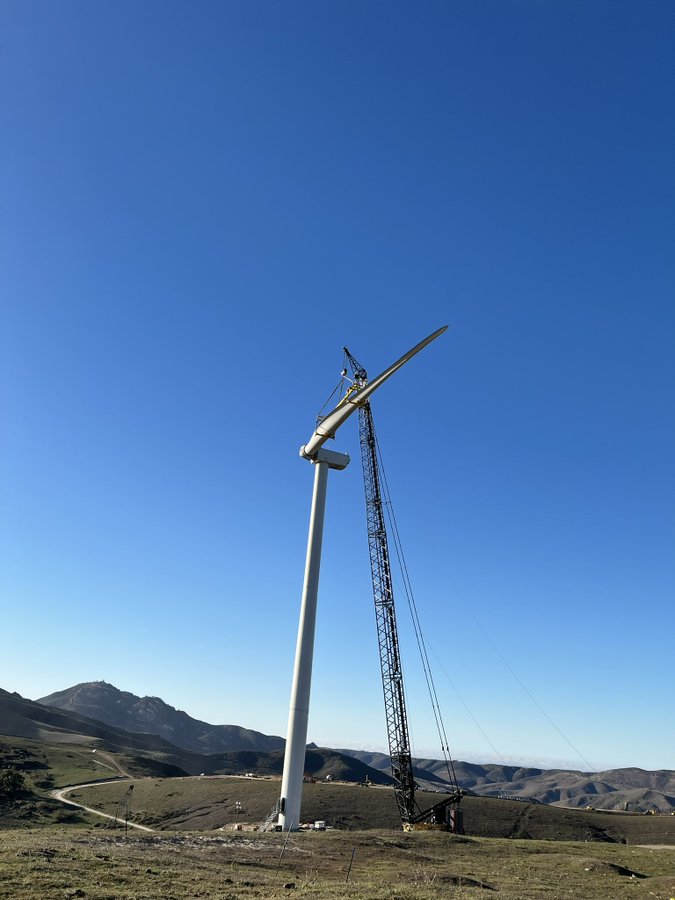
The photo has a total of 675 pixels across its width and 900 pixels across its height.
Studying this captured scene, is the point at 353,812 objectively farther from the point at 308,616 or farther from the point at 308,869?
the point at 308,869

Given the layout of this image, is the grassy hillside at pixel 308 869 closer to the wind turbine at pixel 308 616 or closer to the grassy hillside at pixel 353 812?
the wind turbine at pixel 308 616

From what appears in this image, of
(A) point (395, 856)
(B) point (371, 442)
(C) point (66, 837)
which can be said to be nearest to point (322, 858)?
(A) point (395, 856)

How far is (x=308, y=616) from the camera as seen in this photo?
5766cm

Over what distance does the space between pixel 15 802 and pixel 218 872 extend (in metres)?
75.8

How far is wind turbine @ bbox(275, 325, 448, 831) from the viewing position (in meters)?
55.3

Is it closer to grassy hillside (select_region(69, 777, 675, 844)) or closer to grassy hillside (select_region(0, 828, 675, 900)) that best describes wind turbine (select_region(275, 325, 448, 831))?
grassy hillside (select_region(0, 828, 675, 900))

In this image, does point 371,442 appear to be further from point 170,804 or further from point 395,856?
point 170,804

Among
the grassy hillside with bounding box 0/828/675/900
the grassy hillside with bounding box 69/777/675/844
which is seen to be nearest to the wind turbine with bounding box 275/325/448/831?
the grassy hillside with bounding box 0/828/675/900

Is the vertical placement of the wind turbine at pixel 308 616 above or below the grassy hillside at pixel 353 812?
above

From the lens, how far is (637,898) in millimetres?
34094

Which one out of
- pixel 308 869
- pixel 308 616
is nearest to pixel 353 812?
pixel 308 616

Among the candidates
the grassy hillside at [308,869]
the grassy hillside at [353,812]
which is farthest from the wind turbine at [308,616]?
the grassy hillside at [353,812]

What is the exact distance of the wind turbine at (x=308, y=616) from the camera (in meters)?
55.3

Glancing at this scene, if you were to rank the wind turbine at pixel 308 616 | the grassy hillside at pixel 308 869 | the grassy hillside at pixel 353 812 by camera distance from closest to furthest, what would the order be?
the grassy hillside at pixel 308 869
the wind turbine at pixel 308 616
the grassy hillside at pixel 353 812
